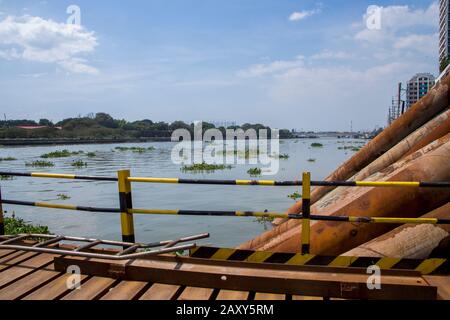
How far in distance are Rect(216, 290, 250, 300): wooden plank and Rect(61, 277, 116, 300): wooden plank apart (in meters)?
1.27

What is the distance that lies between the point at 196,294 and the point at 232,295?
0.38m

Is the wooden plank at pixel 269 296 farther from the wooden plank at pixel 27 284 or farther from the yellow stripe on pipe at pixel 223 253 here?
the wooden plank at pixel 27 284

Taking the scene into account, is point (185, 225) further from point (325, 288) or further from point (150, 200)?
point (325, 288)

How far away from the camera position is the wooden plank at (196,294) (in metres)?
3.66

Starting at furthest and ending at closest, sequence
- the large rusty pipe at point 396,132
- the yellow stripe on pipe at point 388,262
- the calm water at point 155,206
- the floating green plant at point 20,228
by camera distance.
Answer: the calm water at point 155,206, the floating green plant at point 20,228, the large rusty pipe at point 396,132, the yellow stripe on pipe at point 388,262

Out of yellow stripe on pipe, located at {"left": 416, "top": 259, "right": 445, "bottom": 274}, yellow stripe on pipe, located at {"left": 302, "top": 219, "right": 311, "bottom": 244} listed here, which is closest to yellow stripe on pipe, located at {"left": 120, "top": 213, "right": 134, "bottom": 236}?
yellow stripe on pipe, located at {"left": 302, "top": 219, "right": 311, "bottom": 244}

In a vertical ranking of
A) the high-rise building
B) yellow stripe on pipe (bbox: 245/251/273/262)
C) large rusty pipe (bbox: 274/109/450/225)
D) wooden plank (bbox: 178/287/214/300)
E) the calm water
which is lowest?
the calm water

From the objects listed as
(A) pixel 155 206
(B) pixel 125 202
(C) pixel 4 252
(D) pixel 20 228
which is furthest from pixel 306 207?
(A) pixel 155 206

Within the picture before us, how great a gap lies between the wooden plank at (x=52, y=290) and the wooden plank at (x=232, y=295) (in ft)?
5.51

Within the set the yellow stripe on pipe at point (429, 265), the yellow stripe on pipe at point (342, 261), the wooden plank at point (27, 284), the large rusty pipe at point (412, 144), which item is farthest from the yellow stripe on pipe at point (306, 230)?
the large rusty pipe at point (412, 144)

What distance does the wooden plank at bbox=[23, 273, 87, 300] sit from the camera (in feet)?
12.1

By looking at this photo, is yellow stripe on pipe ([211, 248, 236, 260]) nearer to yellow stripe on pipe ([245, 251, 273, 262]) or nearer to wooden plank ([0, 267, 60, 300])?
yellow stripe on pipe ([245, 251, 273, 262])

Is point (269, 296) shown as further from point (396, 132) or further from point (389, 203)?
point (396, 132)

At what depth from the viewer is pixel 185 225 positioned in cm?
1442
